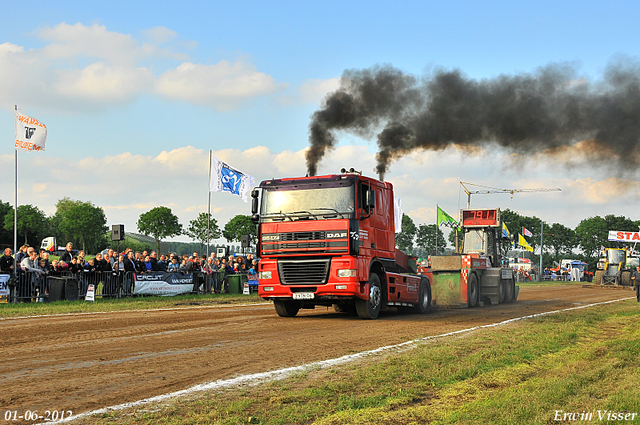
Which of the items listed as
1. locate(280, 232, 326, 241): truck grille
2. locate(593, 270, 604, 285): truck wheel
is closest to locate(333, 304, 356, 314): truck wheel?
locate(280, 232, 326, 241): truck grille

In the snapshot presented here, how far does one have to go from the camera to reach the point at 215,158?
2912cm

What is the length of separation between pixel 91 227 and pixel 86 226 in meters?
1.19

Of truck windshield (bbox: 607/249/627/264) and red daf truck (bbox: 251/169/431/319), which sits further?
truck windshield (bbox: 607/249/627/264)

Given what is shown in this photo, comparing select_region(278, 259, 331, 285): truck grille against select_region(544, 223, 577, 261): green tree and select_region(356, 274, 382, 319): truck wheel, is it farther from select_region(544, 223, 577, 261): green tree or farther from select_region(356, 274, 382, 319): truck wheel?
select_region(544, 223, 577, 261): green tree

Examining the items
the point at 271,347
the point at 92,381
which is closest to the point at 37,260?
the point at 271,347

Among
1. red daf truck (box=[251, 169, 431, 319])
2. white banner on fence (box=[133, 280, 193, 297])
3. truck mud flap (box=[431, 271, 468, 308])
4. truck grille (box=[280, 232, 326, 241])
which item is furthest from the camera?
white banner on fence (box=[133, 280, 193, 297])

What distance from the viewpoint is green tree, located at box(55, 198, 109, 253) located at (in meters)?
107

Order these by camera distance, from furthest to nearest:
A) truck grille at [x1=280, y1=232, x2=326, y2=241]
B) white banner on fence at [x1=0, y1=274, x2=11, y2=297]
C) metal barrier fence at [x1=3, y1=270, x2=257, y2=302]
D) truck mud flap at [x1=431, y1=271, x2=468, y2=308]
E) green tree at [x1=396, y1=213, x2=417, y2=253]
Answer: green tree at [x1=396, y1=213, x2=417, y2=253]
truck mud flap at [x1=431, y1=271, x2=468, y2=308]
metal barrier fence at [x1=3, y1=270, x2=257, y2=302]
white banner on fence at [x1=0, y1=274, x2=11, y2=297]
truck grille at [x1=280, y1=232, x2=326, y2=241]

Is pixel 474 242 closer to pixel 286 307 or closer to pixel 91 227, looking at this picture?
pixel 286 307

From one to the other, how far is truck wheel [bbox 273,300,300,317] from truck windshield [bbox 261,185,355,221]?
2.52 m

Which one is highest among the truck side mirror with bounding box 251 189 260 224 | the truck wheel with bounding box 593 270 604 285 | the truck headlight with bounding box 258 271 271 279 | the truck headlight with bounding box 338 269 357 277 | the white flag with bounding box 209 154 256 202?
the white flag with bounding box 209 154 256 202

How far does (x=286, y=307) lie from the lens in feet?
52.4

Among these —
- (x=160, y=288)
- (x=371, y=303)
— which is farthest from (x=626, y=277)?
(x=371, y=303)

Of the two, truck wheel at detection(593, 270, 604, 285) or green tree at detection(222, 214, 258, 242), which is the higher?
green tree at detection(222, 214, 258, 242)
